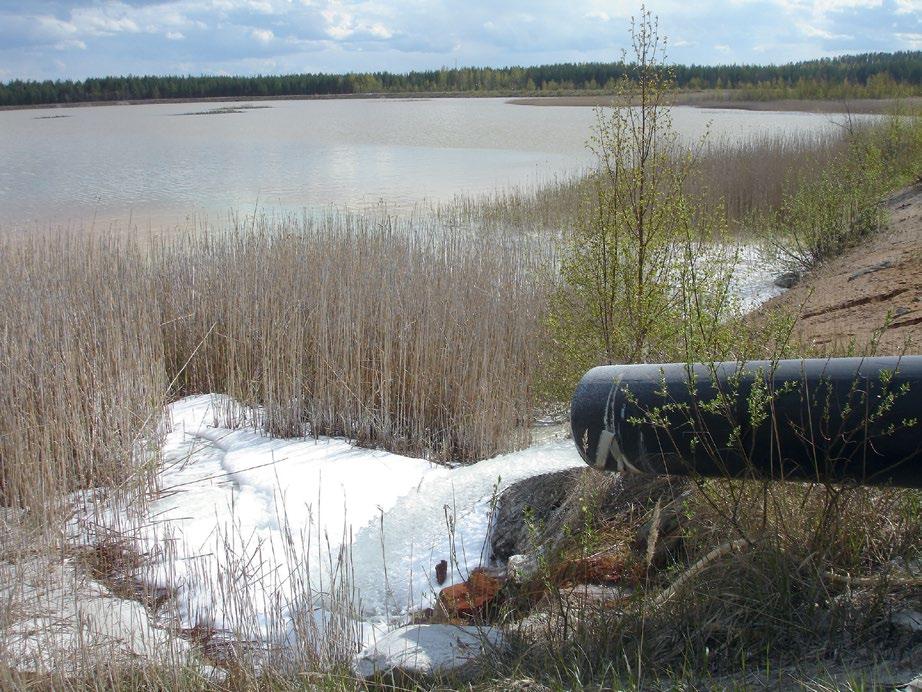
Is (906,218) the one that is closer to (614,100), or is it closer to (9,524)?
(614,100)

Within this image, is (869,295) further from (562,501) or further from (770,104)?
(770,104)

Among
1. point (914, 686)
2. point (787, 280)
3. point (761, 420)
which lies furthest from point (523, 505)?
point (787, 280)

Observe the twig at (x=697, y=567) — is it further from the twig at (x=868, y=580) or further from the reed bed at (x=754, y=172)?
the reed bed at (x=754, y=172)

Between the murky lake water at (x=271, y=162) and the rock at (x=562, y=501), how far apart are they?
29.5 ft

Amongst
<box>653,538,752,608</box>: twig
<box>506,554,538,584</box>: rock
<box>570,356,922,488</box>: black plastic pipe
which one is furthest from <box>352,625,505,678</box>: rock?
<box>570,356,922,488</box>: black plastic pipe

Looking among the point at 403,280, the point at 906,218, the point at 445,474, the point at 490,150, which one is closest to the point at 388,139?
the point at 490,150

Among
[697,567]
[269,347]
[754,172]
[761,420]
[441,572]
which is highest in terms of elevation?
[754,172]

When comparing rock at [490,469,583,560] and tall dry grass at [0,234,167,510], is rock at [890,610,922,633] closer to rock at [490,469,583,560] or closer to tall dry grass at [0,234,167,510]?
rock at [490,469,583,560]

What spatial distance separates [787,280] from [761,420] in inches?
297

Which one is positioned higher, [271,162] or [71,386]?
[271,162]

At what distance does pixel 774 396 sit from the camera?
279 centimetres

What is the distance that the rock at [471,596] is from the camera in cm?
360

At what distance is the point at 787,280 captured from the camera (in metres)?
9.74

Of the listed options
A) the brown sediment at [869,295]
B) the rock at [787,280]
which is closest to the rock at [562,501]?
the brown sediment at [869,295]
